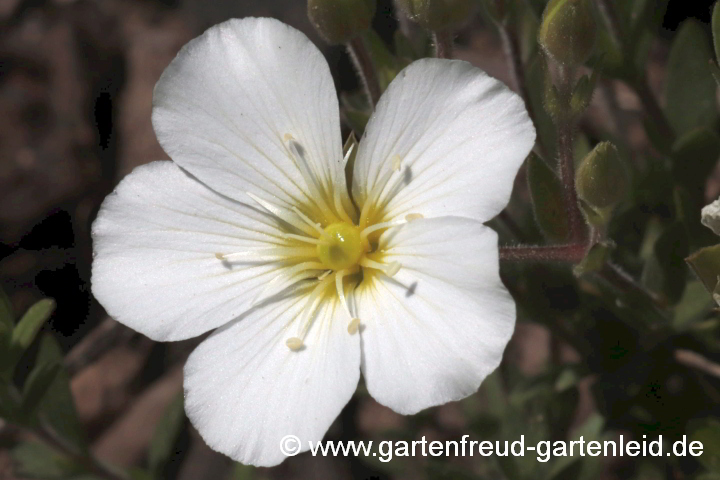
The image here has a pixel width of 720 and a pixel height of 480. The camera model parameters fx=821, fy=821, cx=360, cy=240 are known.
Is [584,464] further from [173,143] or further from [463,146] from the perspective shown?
[173,143]

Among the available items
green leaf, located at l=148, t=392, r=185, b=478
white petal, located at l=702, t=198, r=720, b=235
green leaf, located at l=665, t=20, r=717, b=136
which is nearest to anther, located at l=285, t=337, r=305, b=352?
white petal, located at l=702, t=198, r=720, b=235

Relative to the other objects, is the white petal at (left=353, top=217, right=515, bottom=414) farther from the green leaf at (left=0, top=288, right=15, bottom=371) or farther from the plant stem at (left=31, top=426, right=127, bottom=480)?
the plant stem at (left=31, top=426, right=127, bottom=480)

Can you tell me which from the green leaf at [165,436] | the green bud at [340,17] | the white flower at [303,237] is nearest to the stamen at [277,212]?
the white flower at [303,237]

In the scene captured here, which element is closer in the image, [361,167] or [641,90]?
[361,167]

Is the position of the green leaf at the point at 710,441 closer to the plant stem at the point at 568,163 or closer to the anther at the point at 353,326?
the plant stem at the point at 568,163

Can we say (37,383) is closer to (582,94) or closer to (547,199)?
(547,199)

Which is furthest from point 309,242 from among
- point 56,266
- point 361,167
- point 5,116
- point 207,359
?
point 5,116

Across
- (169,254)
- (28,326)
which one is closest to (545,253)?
(169,254)
